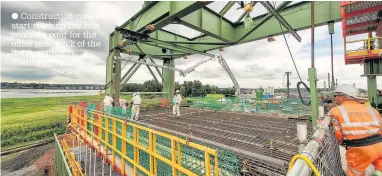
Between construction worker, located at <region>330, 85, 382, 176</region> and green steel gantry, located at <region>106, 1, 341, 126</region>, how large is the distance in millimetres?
717

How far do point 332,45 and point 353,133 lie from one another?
375 cm

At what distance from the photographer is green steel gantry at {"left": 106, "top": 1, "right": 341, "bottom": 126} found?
630cm

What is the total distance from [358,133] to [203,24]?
255 inches

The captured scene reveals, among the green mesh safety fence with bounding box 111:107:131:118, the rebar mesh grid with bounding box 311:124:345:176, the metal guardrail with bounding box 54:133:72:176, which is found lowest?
the metal guardrail with bounding box 54:133:72:176

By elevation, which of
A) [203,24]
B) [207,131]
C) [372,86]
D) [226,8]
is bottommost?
[207,131]

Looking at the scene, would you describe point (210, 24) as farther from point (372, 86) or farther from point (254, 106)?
point (372, 86)

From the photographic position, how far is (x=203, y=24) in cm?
773

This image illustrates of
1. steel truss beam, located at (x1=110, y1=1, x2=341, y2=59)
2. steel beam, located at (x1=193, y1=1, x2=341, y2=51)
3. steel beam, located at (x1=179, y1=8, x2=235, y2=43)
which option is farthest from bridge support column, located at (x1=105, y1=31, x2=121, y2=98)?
steel beam, located at (x1=193, y1=1, x2=341, y2=51)

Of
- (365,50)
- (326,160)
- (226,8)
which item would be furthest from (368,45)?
(326,160)

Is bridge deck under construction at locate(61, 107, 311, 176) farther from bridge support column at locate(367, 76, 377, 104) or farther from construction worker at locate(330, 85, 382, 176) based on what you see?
bridge support column at locate(367, 76, 377, 104)

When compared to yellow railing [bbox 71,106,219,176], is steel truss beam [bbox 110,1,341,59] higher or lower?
higher

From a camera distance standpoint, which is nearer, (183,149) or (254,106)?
(183,149)

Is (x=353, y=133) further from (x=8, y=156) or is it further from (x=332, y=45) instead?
(x=8, y=156)

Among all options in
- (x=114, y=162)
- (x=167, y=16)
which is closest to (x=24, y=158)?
(x=114, y=162)
